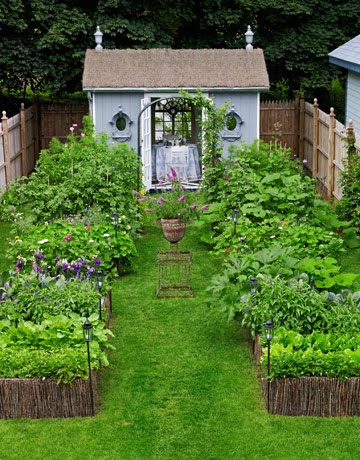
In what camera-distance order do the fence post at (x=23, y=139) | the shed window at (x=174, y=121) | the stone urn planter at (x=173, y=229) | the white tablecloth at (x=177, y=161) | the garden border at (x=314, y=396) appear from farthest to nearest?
the shed window at (x=174, y=121), the fence post at (x=23, y=139), the white tablecloth at (x=177, y=161), the stone urn planter at (x=173, y=229), the garden border at (x=314, y=396)

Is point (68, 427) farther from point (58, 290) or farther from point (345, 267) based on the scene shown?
point (345, 267)

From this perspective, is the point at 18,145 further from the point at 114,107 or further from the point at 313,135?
the point at 313,135

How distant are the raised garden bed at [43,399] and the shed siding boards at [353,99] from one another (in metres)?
12.2

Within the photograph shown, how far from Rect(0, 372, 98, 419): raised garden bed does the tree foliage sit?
14.4 meters

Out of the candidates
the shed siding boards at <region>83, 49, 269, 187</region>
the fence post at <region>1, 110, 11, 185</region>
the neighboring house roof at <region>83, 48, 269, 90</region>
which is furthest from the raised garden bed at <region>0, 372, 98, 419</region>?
the neighboring house roof at <region>83, 48, 269, 90</region>

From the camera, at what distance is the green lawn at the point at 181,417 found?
809 cm

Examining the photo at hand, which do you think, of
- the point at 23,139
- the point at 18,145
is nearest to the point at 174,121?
the point at 23,139

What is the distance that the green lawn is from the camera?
8.09 meters

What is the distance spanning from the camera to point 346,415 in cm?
862

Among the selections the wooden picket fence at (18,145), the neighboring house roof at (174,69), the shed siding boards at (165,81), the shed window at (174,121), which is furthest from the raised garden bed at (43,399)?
the shed window at (174,121)

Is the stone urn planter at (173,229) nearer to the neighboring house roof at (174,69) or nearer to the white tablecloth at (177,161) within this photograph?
the neighboring house roof at (174,69)

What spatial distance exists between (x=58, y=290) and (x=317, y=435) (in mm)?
3242

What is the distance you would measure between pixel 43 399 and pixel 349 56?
1289 centimetres

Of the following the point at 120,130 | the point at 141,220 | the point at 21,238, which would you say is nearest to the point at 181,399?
the point at 21,238
